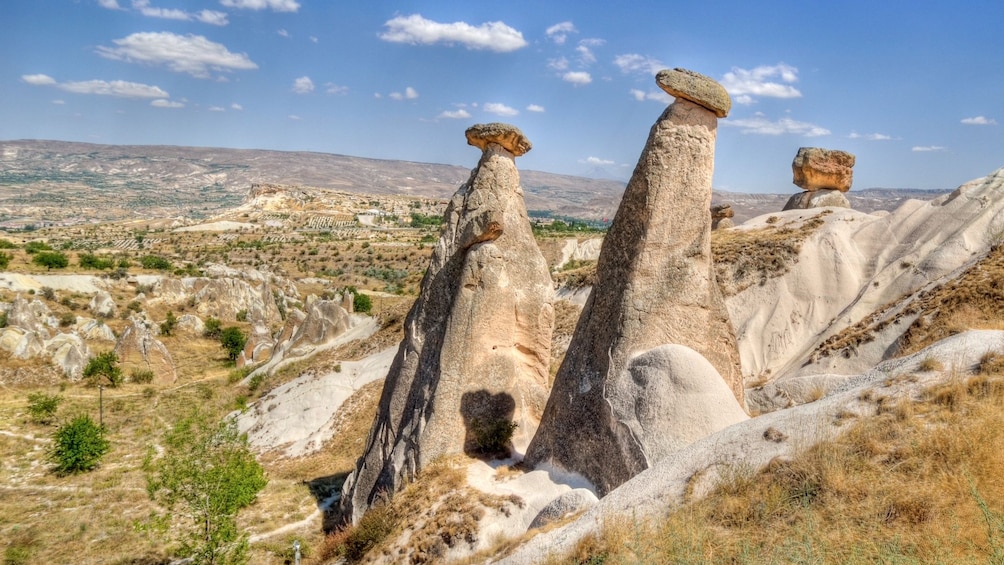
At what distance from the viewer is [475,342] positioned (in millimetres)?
9867

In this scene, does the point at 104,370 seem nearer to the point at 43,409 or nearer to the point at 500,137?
the point at 43,409

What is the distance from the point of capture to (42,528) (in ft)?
44.0

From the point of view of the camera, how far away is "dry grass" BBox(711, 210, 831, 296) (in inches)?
845

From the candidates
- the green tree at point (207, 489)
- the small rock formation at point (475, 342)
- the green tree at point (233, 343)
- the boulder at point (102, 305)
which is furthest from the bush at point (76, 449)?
the boulder at point (102, 305)

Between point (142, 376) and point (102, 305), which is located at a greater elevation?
point (102, 305)

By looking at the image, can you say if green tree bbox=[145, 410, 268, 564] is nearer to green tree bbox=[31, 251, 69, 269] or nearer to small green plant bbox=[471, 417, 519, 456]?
small green plant bbox=[471, 417, 519, 456]

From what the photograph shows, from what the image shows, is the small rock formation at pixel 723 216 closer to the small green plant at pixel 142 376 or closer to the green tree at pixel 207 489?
the green tree at pixel 207 489

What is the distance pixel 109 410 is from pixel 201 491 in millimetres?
17000

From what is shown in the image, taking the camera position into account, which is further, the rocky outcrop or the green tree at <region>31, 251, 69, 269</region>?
the green tree at <region>31, 251, 69, 269</region>

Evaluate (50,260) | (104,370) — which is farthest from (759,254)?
(50,260)

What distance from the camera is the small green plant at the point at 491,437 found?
955 cm

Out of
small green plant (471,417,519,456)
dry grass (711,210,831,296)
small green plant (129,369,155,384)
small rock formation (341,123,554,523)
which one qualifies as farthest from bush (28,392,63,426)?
dry grass (711,210,831,296)

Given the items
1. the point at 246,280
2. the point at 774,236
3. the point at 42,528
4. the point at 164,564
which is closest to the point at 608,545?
the point at 164,564

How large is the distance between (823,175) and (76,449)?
94.3ft
